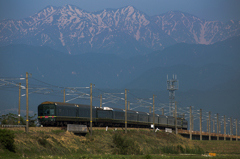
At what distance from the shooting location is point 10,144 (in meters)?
41.3

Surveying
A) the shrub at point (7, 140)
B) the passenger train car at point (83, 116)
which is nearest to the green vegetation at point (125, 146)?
the passenger train car at point (83, 116)

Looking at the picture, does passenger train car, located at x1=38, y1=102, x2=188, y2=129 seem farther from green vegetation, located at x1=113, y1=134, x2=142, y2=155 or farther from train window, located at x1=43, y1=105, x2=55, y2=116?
green vegetation, located at x1=113, y1=134, x2=142, y2=155

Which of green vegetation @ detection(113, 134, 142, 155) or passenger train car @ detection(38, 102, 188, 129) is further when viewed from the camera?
passenger train car @ detection(38, 102, 188, 129)

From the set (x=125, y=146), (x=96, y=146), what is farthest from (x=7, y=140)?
(x=125, y=146)

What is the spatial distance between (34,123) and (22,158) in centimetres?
3446

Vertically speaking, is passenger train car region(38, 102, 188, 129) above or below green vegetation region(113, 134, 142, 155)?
above

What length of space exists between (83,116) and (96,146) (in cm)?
1127

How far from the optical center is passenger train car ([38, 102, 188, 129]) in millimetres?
62219

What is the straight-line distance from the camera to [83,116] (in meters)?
70.3

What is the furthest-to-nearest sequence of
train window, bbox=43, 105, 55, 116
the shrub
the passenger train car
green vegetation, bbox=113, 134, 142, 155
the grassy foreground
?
the passenger train car < train window, bbox=43, 105, 55, 116 < green vegetation, bbox=113, 134, 142, 155 < the grassy foreground < the shrub

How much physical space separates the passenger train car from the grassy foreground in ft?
13.4

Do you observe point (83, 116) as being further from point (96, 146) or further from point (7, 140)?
point (7, 140)

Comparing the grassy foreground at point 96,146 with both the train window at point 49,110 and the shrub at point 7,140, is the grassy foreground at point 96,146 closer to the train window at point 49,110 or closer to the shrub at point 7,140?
the shrub at point 7,140

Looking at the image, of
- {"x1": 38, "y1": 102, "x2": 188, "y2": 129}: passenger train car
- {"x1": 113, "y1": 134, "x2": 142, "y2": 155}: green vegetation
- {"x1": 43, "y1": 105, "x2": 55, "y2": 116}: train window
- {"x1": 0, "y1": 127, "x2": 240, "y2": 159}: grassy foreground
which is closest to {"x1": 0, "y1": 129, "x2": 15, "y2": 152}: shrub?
{"x1": 0, "y1": 127, "x2": 240, "y2": 159}: grassy foreground
